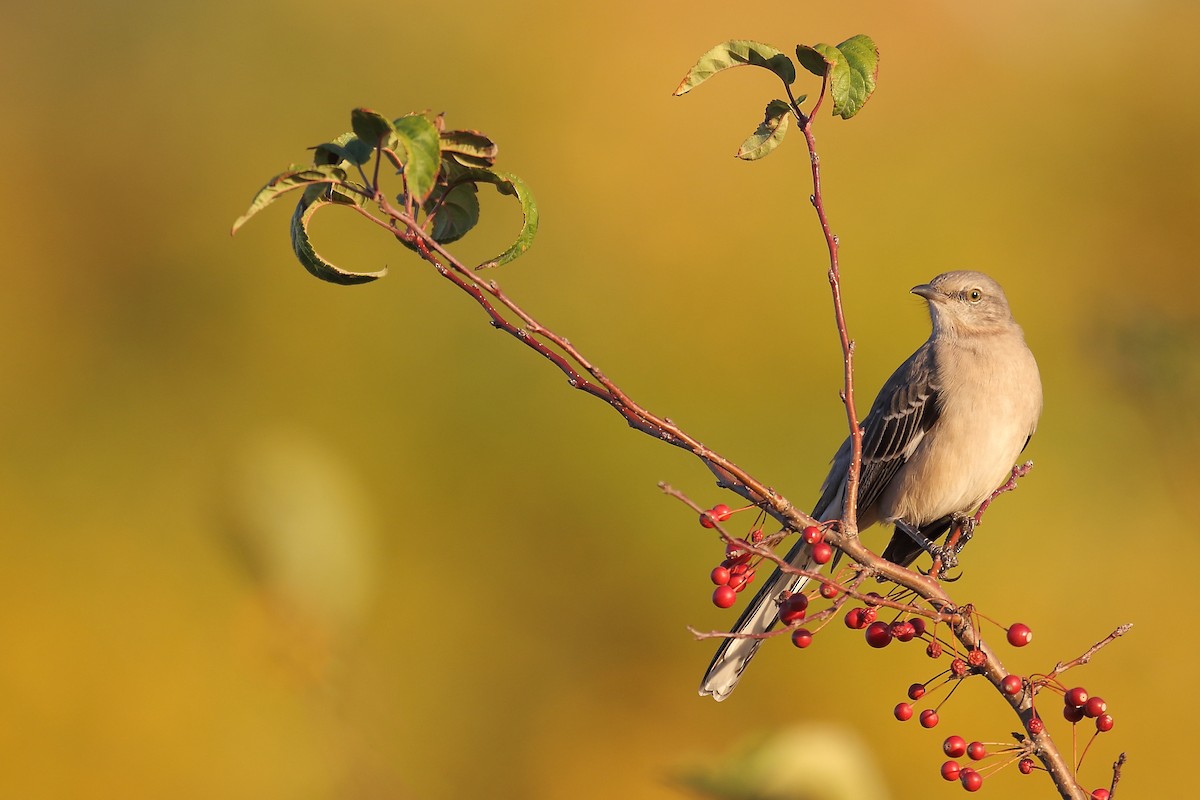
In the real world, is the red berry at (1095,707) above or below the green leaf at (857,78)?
below

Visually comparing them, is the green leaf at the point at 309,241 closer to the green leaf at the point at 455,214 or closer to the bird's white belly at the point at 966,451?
the green leaf at the point at 455,214

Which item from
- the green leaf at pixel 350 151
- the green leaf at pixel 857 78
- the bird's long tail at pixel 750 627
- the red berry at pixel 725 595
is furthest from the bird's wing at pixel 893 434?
the green leaf at pixel 350 151

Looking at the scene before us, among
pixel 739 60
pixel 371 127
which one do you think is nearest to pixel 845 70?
pixel 739 60

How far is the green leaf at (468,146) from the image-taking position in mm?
2357

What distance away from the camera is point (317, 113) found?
1021cm

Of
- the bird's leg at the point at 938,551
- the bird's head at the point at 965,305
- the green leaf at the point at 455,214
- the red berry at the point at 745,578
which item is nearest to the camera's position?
the green leaf at the point at 455,214

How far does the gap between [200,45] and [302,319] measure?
324 cm

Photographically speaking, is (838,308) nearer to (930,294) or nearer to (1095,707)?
(1095,707)

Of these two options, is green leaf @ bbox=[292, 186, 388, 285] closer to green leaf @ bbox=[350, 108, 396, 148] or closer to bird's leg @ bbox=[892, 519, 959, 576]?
green leaf @ bbox=[350, 108, 396, 148]

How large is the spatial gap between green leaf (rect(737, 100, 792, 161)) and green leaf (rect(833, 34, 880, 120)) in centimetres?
20

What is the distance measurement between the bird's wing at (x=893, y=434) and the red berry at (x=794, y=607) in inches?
88.8

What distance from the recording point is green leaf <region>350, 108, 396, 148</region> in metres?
2.09

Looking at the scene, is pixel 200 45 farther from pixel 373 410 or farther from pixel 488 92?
pixel 373 410

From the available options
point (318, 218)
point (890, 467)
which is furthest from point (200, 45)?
point (890, 467)
